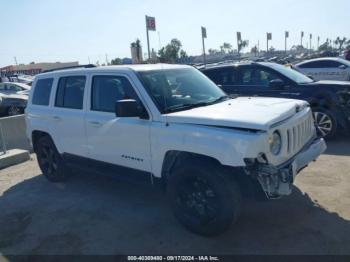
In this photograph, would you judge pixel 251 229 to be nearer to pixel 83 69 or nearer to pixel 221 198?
pixel 221 198

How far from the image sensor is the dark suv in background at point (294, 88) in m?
7.62

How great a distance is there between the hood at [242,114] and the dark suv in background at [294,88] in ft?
10.6

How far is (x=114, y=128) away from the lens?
15.9ft

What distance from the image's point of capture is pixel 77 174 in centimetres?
683

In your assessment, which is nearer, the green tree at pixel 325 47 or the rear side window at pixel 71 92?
the rear side window at pixel 71 92

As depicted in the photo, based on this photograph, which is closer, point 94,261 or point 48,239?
point 94,261

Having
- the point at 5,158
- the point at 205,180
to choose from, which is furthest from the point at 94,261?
the point at 5,158

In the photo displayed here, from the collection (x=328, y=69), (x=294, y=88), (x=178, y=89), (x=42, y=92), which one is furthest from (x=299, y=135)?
(x=328, y=69)

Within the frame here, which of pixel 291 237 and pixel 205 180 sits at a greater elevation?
pixel 205 180

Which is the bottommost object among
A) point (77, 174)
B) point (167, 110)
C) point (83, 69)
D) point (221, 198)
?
point (77, 174)

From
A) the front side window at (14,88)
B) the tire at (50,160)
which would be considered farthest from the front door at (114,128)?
the front side window at (14,88)

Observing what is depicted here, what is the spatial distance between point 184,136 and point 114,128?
1232 millimetres

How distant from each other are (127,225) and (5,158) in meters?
4.53

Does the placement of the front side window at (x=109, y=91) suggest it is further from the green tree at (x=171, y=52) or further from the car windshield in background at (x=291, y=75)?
the green tree at (x=171, y=52)
